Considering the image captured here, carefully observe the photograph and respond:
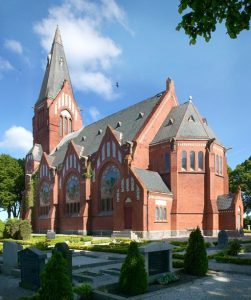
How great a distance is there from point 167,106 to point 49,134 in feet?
81.3

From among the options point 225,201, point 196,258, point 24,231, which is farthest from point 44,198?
point 196,258

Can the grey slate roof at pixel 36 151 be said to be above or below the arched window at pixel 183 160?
→ above

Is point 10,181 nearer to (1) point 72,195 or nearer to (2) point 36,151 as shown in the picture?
(2) point 36,151

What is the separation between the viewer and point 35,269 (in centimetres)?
1225

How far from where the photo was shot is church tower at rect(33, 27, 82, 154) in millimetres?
62000

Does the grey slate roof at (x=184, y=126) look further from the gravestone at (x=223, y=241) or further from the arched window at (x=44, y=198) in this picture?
the arched window at (x=44, y=198)

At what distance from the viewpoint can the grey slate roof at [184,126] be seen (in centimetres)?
4059

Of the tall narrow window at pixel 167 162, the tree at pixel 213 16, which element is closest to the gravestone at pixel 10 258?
the tree at pixel 213 16

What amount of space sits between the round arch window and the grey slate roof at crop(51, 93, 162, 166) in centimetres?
376

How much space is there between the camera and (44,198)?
Answer: 5500 centimetres

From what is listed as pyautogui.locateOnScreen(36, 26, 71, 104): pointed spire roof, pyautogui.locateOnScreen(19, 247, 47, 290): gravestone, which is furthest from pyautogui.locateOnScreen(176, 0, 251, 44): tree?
pyautogui.locateOnScreen(36, 26, 71, 104): pointed spire roof

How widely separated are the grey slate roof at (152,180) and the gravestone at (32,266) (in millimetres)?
24550

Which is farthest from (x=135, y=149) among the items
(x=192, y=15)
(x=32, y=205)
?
(x=192, y=15)

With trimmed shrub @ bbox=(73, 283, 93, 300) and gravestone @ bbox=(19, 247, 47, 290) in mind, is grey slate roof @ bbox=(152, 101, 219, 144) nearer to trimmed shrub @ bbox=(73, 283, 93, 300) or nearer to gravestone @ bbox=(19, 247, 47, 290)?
gravestone @ bbox=(19, 247, 47, 290)
